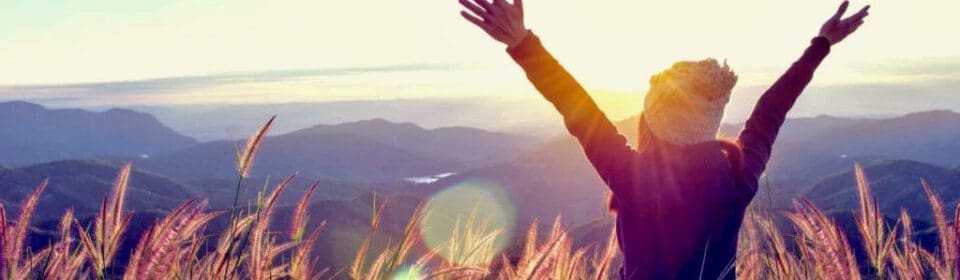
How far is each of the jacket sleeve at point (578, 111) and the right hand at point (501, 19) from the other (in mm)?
31

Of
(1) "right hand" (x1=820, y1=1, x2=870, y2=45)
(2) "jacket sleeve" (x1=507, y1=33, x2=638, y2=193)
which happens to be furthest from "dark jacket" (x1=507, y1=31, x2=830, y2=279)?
(1) "right hand" (x1=820, y1=1, x2=870, y2=45)

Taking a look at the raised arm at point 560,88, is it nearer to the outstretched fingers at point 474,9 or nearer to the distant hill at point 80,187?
the outstretched fingers at point 474,9

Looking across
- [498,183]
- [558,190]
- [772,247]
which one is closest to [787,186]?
[558,190]

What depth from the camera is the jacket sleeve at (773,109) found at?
3.15m

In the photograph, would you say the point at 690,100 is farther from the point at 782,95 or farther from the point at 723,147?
the point at 782,95

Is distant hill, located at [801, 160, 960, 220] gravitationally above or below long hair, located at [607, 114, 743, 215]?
below

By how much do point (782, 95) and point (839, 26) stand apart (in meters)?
0.50

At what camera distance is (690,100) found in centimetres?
288

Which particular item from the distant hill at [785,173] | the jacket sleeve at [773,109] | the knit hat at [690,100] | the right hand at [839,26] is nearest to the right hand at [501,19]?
the knit hat at [690,100]

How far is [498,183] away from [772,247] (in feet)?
474

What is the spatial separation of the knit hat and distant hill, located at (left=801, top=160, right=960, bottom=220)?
75398mm

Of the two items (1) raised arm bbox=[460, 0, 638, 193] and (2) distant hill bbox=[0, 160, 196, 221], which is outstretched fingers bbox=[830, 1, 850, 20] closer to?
(1) raised arm bbox=[460, 0, 638, 193]

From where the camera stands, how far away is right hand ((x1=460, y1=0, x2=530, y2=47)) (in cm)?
276

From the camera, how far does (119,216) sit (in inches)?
104
